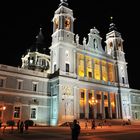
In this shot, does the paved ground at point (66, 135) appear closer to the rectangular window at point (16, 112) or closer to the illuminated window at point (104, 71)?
the rectangular window at point (16, 112)

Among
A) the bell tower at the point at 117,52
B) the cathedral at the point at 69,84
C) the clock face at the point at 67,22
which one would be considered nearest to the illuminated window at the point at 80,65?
the cathedral at the point at 69,84

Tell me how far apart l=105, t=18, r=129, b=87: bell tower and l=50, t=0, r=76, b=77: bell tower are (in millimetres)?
18052

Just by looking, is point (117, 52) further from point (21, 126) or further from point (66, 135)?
point (21, 126)

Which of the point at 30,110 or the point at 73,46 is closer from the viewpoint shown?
the point at 30,110

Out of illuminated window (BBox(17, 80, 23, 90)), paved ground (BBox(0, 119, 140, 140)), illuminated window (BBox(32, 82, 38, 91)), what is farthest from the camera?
illuminated window (BBox(32, 82, 38, 91))

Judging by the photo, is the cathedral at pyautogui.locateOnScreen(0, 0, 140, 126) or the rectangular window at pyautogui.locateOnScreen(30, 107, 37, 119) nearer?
the cathedral at pyautogui.locateOnScreen(0, 0, 140, 126)

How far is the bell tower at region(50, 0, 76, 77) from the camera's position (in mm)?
46625

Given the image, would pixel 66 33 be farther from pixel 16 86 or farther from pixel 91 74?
pixel 16 86

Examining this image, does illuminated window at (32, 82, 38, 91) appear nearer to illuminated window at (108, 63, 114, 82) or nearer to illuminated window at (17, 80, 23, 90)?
illuminated window at (17, 80, 23, 90)

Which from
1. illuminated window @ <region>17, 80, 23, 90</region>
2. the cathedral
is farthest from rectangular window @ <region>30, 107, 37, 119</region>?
illuminated window @ <region>17, 80, 23, 90</region>

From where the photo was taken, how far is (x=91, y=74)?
5244 cm

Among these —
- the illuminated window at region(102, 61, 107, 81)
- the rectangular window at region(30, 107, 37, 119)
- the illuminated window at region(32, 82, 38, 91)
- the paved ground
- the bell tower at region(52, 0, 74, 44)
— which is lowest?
the paved ground

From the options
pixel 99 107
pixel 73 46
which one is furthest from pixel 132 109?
pixel 73 46

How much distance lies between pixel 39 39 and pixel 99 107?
127 ft
